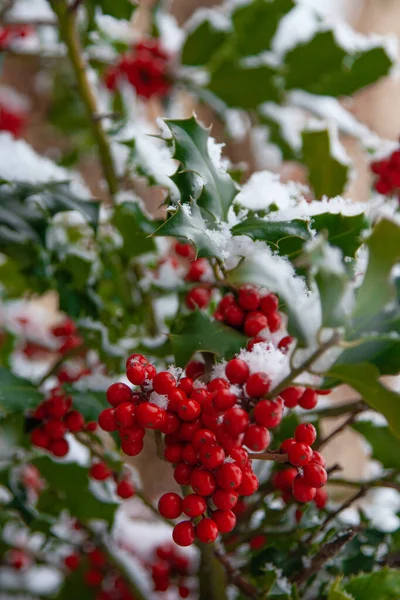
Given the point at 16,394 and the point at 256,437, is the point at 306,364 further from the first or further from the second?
the point at 16,394

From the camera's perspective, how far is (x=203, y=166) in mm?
509

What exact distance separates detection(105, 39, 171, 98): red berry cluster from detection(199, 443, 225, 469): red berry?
0.97 m

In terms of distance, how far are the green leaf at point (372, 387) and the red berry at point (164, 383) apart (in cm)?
13

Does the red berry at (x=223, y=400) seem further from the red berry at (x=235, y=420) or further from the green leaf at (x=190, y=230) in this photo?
the green leaf at (x=190, y=230)

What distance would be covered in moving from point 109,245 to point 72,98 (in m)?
0.79

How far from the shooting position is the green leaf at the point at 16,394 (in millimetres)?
589

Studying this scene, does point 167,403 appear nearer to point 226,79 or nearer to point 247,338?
point 247,338

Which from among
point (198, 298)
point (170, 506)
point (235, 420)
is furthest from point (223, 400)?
point (198, 298)

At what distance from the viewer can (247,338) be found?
1.59 feet

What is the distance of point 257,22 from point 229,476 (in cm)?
90

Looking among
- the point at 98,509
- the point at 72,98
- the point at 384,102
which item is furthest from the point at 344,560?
the point at 384,102

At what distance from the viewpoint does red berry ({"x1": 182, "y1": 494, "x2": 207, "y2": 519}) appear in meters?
0.43

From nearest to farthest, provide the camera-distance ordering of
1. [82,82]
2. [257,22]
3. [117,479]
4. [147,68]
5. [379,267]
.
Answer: [379,267], [117,479], [82,82], [257,22], [147,68]

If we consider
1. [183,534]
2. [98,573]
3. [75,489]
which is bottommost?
[98,573]
